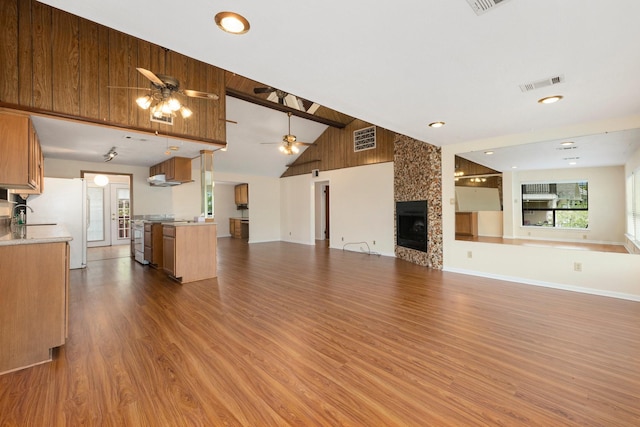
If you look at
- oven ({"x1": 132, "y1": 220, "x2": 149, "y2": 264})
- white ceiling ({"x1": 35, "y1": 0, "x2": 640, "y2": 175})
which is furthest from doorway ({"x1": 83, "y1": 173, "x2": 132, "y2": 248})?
white ceiling ({"x1": 35, "y1": 0, "x2": 640, "y2": 175})

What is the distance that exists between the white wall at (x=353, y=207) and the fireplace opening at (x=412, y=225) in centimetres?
39

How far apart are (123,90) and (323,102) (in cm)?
295

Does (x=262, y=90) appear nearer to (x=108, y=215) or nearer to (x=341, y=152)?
(x=341, y=152)

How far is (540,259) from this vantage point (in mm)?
4242

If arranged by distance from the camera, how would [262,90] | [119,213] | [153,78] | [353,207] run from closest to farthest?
[153,78]
[262,90]
[353,207]
[119,213]

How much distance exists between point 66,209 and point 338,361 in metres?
6.46

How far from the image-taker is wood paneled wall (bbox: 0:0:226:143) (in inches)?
122

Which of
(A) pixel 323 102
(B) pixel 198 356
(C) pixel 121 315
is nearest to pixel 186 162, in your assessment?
(C) pixel 121 315

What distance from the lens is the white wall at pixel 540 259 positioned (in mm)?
3615

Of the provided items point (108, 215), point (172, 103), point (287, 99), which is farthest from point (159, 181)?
point (172, 103)

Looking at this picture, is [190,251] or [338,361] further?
[190,251]

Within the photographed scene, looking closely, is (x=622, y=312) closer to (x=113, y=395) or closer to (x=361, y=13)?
(x=361, y=13)

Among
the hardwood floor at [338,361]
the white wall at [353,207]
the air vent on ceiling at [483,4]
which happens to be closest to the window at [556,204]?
the hardwood floor at [338,361]

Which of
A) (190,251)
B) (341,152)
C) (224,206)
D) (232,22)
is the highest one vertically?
(341,152)
